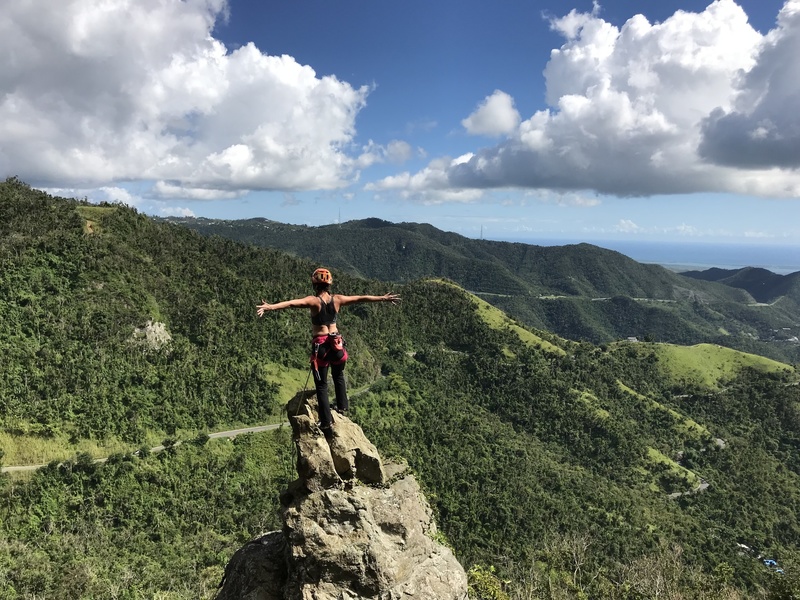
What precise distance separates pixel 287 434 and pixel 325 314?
7667 centimetres

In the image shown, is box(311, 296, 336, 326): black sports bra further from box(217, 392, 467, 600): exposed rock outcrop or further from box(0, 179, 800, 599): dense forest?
box(0, 179, 800, 599): dense forest

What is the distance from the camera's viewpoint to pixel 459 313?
155875 millimetres

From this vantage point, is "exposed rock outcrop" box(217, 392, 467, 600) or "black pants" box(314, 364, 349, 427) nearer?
"exposed rock outcrop" box(217, 392, 467, 600)

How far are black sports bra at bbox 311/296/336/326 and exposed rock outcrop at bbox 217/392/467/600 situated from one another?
311cm

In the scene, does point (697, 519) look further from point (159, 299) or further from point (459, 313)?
point (159, 299)

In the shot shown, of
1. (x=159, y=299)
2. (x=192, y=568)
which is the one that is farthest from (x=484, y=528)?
(x=159, y=299)

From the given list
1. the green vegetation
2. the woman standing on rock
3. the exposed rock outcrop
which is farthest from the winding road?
the green vegetation

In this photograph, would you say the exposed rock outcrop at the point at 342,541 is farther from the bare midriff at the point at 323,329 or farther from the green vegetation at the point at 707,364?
the green vegetation at the point at 707,364

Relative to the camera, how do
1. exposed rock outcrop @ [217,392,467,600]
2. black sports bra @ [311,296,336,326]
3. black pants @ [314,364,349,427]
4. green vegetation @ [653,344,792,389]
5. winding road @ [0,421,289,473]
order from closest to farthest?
1. exposed rock outcrop @ [217,392,467,600]
2. black sports bra @ [311,296,336,326]
3. black pants @ [314,364,349,427]
4. winding road @ [0,421,289,473]
5. green vegetation @ [653,344,792,389]

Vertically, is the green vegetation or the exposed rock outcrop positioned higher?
the exposed rock outcrop

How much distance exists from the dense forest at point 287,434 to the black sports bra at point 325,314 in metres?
23.4

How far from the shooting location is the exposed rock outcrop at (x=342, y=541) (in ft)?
42.2

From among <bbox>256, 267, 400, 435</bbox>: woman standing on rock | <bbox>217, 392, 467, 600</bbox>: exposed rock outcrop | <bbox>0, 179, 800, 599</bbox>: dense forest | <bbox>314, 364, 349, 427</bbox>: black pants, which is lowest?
<bbox>0, 179, 800, 599</bbox>: dense forest

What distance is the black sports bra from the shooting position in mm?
13273
